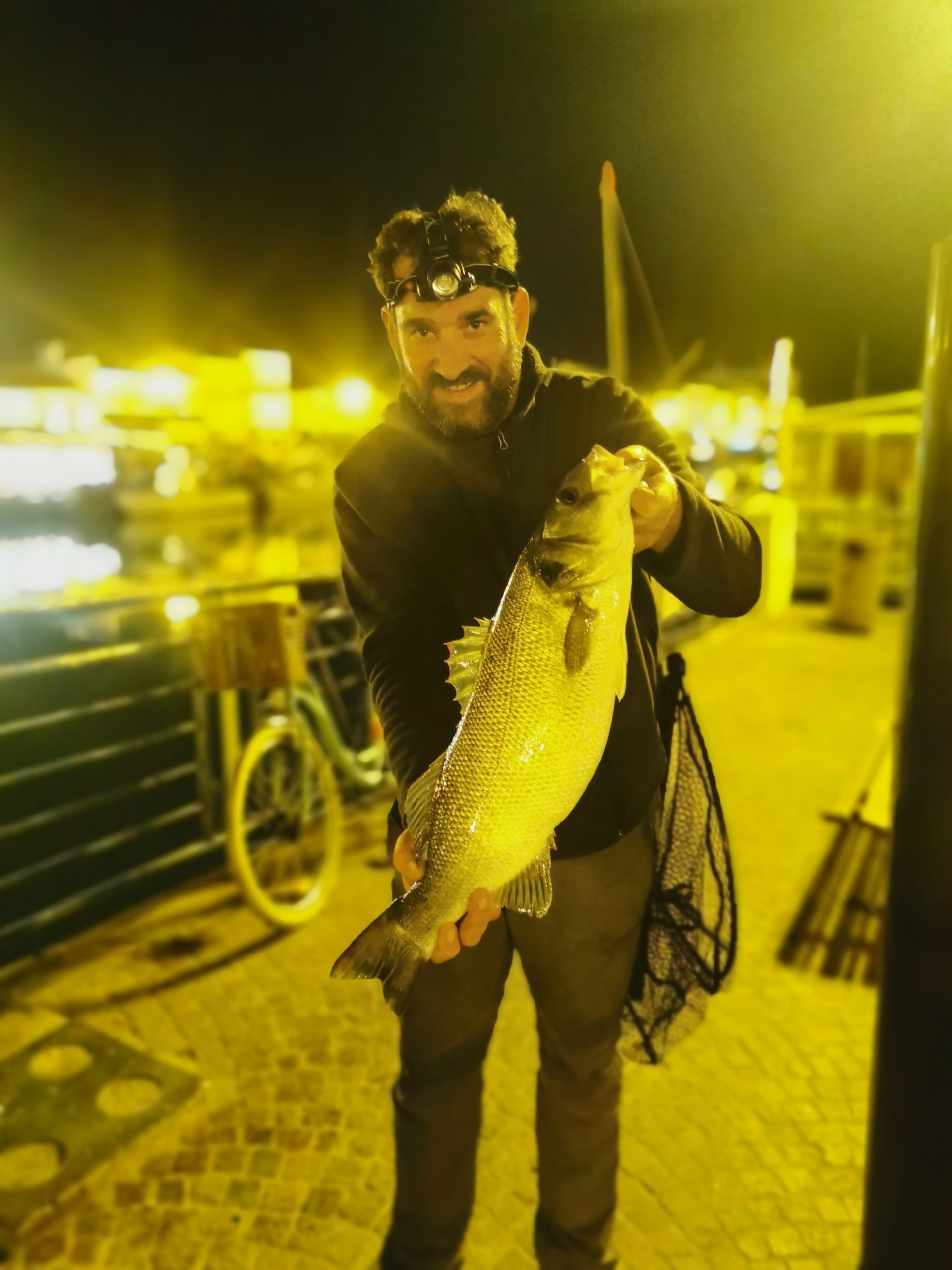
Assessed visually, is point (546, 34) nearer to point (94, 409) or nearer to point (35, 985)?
point (35, 985)

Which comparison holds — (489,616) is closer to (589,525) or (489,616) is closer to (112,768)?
(589,525)

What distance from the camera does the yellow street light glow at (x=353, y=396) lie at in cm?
1650

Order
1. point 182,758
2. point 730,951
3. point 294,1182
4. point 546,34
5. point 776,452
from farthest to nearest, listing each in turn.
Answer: point 776,452 → point 182,758 → point 294,1182 → point 730,951 → point 546,34

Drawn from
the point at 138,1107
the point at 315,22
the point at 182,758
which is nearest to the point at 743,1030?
the point at 138,1107

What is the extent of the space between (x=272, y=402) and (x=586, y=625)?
14.6 m

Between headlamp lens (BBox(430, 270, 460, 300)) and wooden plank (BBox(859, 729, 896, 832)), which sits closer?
headlamp lens (BBox(430, 270, 460, 300))

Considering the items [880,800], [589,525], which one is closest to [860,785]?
[880,800]

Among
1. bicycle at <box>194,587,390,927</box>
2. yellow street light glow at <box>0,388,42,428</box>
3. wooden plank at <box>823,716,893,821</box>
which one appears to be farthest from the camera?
yellow street light glow at <box>0,388,42,428</box>

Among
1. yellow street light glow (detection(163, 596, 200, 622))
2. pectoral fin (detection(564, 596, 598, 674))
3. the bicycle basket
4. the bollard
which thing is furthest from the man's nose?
the bollard

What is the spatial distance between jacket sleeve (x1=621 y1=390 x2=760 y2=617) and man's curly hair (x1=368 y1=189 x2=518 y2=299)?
47 centimetres

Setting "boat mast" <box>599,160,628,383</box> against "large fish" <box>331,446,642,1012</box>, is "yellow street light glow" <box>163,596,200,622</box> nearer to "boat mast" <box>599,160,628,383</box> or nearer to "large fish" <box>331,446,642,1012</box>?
"boat mast" <box>599,160,628,383</box>

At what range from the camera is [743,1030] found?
12.5ft

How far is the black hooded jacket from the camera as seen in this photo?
7.02 ft

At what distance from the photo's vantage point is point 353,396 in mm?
16672
